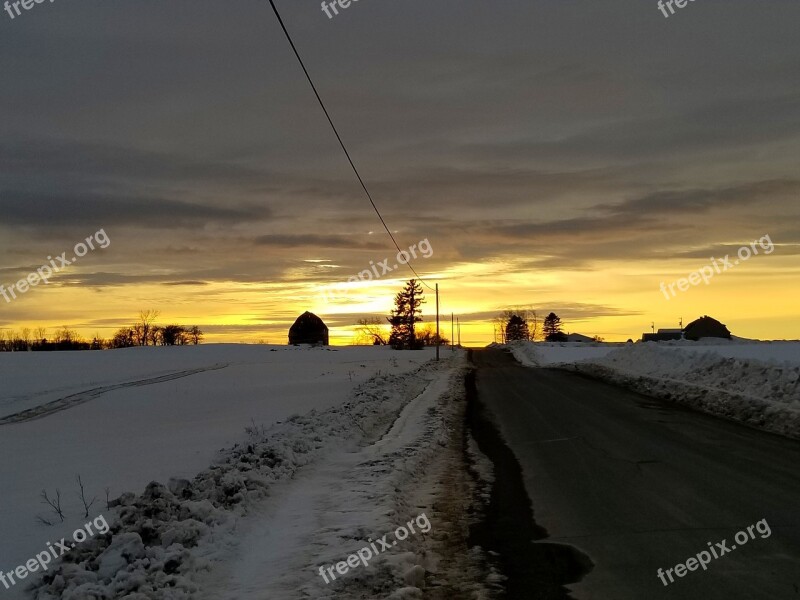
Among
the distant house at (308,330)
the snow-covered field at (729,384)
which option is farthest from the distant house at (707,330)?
the snow-covered field at (729,384)

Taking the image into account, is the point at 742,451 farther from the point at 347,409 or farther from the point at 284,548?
the point at 347,409

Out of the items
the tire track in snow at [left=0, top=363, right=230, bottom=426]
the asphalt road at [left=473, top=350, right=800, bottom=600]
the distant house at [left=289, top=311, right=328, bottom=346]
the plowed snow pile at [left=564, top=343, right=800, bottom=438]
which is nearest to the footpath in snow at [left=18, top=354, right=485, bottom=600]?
the asphalt road at [left=473, top=350, right=800, bottom=600]

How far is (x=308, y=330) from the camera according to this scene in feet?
375

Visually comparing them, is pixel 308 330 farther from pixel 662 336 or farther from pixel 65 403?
pixel 65 403

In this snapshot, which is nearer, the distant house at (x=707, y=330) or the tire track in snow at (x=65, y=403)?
the tire track in snow at (x=65, y=403)

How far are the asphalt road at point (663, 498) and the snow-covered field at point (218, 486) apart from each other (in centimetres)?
181

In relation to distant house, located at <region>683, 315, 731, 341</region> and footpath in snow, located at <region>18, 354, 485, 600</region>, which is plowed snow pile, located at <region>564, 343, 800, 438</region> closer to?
footpath in snow, located at <region>18, 354, 485, 600</region>

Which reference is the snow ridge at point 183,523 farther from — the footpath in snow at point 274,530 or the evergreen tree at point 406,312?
the evergreen tree at point 406,312

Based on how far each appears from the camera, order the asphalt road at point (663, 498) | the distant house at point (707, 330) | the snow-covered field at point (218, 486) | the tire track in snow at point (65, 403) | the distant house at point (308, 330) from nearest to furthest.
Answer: the asphalt road at point (663, 498) → the snow-covered field at point (218, 486) → the tire track in snow at point (65, 403) → the distant house at point (308, 330) → the distant house at point (707, 330)

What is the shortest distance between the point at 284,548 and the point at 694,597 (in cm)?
374

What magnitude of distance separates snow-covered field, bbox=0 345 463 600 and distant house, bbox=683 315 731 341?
122151 millimetres

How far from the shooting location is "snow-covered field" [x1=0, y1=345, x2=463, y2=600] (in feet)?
19.0

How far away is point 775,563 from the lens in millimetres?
5848

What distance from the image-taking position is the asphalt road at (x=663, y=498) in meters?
5.59
